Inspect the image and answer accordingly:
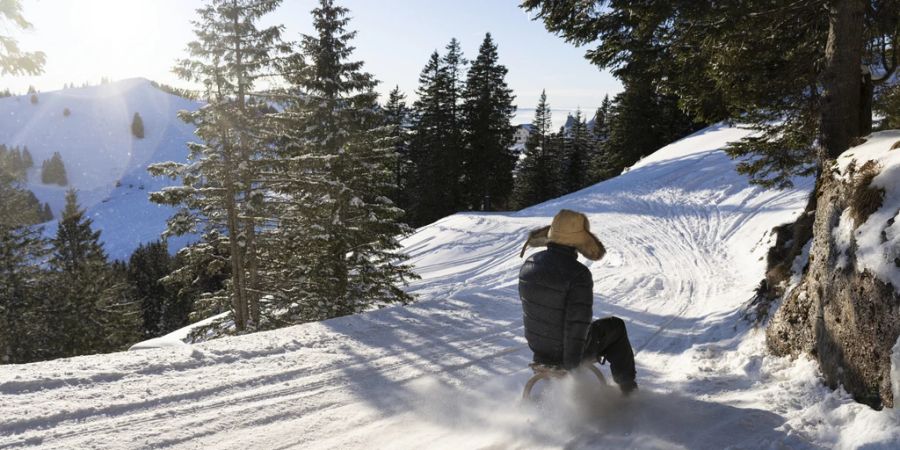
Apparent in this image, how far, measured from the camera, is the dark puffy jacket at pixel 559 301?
3.56 m

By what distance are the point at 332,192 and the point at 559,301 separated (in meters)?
12.5

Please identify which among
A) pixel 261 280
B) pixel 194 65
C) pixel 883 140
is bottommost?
pixel 261 280

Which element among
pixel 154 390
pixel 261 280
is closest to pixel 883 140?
pixel 154 390

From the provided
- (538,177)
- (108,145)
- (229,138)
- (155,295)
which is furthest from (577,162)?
(108,145)

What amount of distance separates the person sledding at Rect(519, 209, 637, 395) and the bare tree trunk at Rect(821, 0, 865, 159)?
13.9 ft

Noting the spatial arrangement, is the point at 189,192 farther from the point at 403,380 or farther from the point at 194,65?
the point at 403,380

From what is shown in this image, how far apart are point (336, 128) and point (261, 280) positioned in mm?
5713

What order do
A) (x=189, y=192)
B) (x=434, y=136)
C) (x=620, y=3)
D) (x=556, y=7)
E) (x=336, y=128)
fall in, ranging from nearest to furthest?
(x=620, y=3), (x=556, y=7), (x=189, y=192), (x=336, y=128), (x=434, y=136)

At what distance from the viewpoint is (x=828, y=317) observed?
3920mm

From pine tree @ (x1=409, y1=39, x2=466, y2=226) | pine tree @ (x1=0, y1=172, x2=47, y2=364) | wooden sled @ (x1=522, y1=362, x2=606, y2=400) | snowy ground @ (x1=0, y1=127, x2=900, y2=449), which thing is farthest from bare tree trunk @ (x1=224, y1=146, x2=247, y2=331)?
pine tree @ (x1=409, y1=39, x2=466, y2=226)

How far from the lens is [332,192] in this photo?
49.7 feet

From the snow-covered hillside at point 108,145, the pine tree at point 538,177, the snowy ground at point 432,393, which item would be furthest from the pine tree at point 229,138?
the snow-covered hillside at point 108,145

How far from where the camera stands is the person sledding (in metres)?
3.56

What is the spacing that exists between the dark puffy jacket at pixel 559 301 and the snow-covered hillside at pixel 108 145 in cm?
10025
